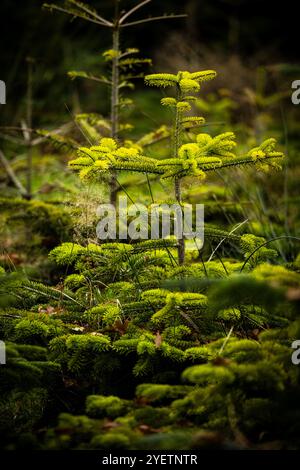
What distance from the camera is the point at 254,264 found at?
2.48 m

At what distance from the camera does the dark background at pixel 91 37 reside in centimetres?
809

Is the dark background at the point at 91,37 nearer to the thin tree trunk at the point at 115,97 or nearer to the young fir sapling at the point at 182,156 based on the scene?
the thin tree trunk at the point at 115,97

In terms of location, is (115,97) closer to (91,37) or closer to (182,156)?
(182,156)

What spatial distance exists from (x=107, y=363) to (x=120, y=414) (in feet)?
0.97

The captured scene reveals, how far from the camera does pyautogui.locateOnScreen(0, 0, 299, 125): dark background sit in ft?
26.5

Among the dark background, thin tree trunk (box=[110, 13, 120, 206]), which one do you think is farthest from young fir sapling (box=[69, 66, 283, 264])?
the dark background

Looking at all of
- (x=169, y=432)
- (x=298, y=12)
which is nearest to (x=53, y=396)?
(x=169, y=432)

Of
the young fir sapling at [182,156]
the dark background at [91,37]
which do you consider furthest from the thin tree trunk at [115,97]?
the dark background at [91,37]

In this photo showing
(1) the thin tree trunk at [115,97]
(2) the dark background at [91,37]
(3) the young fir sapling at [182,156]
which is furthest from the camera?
(2) the dark background at [91,37]

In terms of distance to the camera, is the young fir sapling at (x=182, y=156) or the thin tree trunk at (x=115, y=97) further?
the thin tree trunk at (x=115, y=97)

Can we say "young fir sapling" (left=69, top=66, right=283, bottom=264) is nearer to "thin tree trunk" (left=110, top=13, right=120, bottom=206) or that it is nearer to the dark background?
"thin tree trunk" (left=110, top=13, right=120, bottom=206)

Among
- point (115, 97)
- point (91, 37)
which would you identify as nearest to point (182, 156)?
point (115, 97)

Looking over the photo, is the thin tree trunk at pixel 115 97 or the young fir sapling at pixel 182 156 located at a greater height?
the thin tree trunk at pixel 115 97
